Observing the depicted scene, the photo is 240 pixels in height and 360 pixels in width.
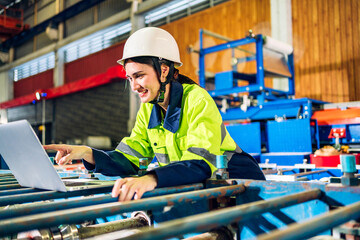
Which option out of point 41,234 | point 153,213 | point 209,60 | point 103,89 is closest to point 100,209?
point 41,234

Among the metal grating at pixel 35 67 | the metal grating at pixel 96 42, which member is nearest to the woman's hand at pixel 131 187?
the metal grating at pixel 96 42

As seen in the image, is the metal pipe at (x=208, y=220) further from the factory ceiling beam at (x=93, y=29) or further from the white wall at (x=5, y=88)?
the white wall at (x=5, y=88)

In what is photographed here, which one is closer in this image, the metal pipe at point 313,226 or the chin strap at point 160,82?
the metal pipe at point 313,226

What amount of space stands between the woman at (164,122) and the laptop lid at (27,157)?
0.53 ft

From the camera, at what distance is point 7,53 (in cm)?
1777

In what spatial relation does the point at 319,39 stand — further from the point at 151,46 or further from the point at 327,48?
the point at 151,46

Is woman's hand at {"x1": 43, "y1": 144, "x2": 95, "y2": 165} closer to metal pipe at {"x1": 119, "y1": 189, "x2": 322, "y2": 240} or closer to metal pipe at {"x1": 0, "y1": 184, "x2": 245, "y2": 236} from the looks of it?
metal pipe at {"x1": 0, "y1": 184, "x2": 245, "y2": 236}

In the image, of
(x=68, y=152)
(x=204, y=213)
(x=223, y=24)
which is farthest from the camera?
(x=223, y=24)

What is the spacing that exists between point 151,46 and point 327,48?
6.51 metres

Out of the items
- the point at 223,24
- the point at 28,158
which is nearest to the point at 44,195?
the point at 28,158

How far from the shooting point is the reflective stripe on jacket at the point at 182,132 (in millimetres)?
1366

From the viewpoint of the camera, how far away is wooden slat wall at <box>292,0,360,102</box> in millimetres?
6699

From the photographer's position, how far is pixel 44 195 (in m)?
1.14

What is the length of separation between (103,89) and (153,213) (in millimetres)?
10201
